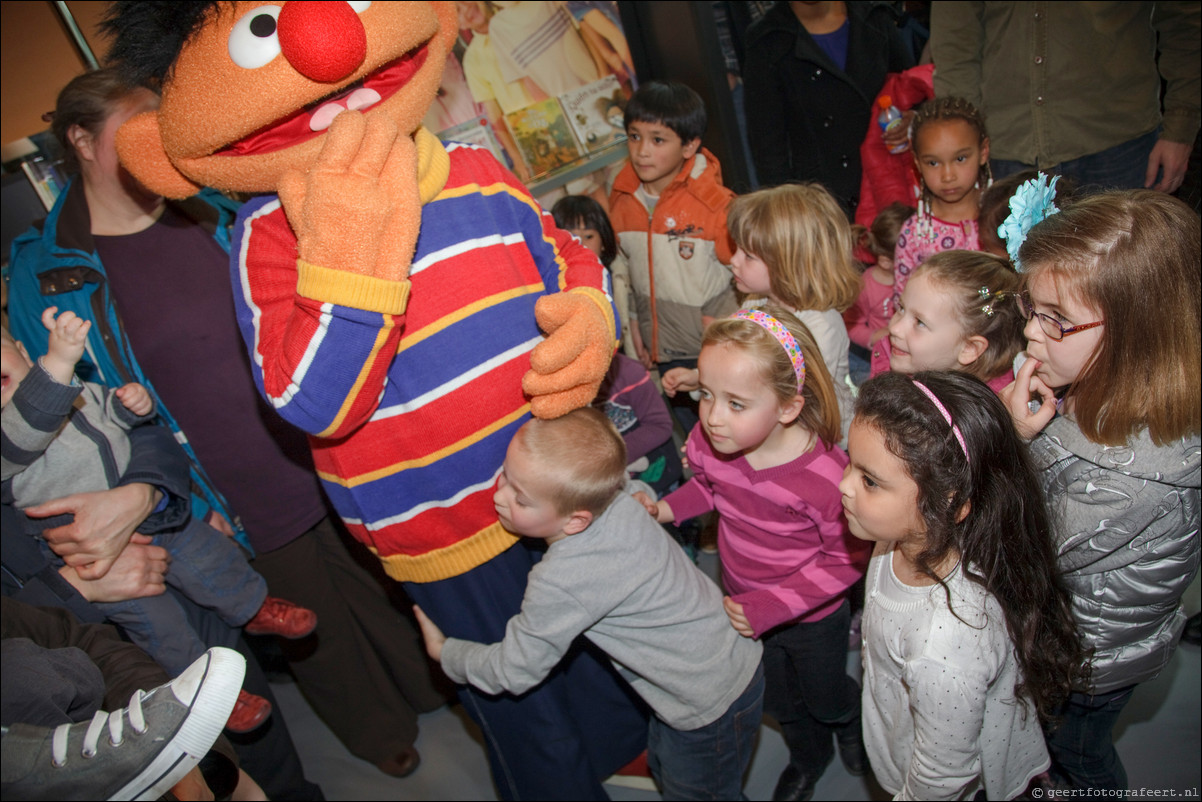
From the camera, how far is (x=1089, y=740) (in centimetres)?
147

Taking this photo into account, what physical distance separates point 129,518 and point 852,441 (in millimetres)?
1491

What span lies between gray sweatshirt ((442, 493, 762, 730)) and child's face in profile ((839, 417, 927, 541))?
1.32 feet

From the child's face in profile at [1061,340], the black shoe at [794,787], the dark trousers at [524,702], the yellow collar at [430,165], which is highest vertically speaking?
the yellow collar at [430,165]

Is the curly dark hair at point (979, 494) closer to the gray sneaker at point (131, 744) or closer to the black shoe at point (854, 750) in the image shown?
the black shoe at point (854, 750)

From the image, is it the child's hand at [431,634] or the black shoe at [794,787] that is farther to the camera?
the black shoe at [794,787]

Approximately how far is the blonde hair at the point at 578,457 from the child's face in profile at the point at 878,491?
44cm

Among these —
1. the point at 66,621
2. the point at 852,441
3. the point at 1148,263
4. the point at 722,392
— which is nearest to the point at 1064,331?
the point at 1148,263

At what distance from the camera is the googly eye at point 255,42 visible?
3.63 feet

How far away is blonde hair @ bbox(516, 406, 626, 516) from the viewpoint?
132 centimetres

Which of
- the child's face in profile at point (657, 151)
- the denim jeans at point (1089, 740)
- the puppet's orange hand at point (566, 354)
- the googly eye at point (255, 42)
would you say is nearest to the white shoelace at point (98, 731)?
the puppet's orange hand at point (566, 354)

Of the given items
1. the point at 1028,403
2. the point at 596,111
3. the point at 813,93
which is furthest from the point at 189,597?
the point at 813,93

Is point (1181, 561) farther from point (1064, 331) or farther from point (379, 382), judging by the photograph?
point (379, 382)

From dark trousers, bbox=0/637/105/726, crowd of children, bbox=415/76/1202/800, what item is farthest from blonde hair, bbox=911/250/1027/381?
dark trousers, bbox=0/637/105/726

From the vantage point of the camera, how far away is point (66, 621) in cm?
120
